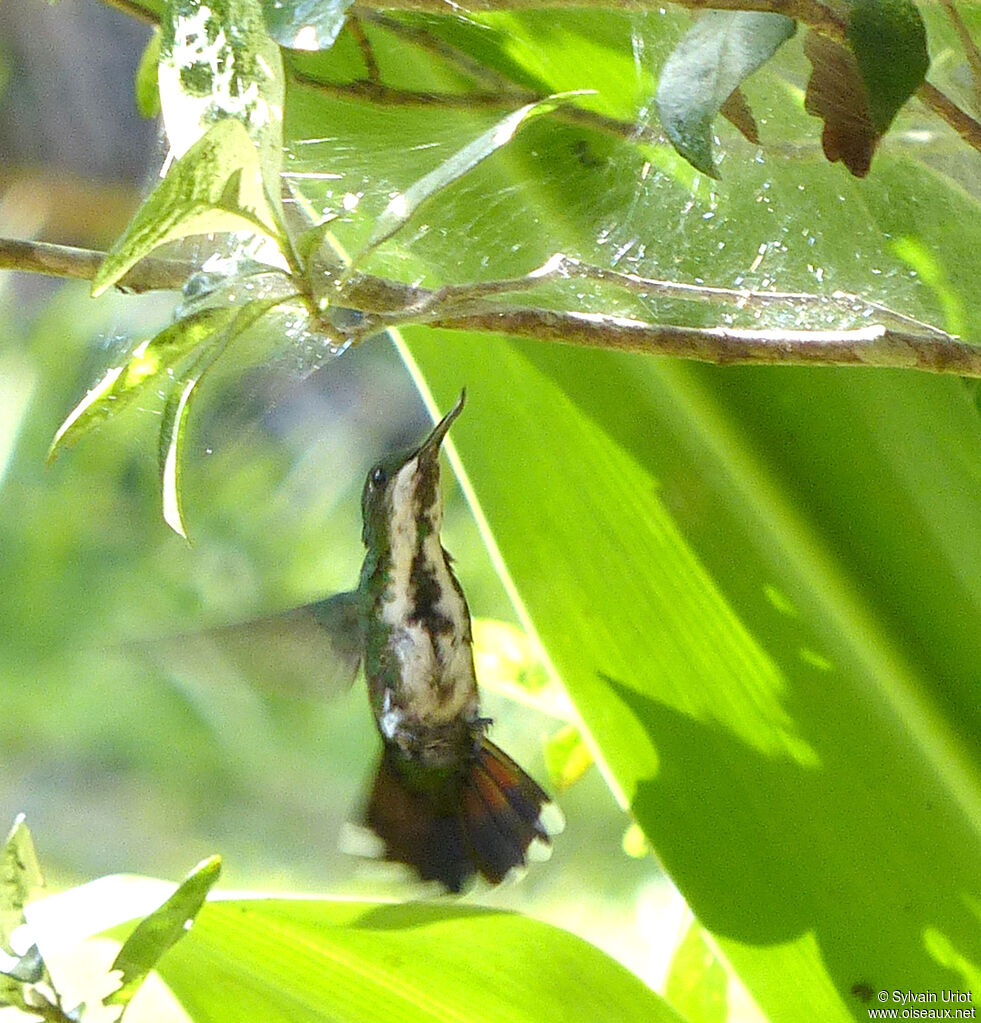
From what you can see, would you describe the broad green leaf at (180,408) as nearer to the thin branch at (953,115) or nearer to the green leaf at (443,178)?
the green leaf at (443,178)

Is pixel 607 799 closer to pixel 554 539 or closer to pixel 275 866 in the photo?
pixel 275 866

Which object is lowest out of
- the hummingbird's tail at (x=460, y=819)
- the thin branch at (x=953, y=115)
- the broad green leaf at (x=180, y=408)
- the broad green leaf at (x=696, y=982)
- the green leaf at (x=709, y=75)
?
the broad green leaf at (x=696, y=982)

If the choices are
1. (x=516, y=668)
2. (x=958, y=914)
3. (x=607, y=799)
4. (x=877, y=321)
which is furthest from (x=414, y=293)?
(x=607, y=799)

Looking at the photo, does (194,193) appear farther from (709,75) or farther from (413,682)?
(413,682)

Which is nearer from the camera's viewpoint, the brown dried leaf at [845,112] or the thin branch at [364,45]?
the brown dried leaf at [845,112]

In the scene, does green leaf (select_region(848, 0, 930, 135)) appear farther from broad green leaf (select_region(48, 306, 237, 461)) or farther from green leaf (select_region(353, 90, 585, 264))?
broad green leaf (select_region(48, 306, 237, 461))

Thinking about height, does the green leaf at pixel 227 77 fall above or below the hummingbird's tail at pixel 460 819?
above

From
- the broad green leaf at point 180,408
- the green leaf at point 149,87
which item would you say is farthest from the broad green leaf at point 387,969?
the green leaf at point 149,87
